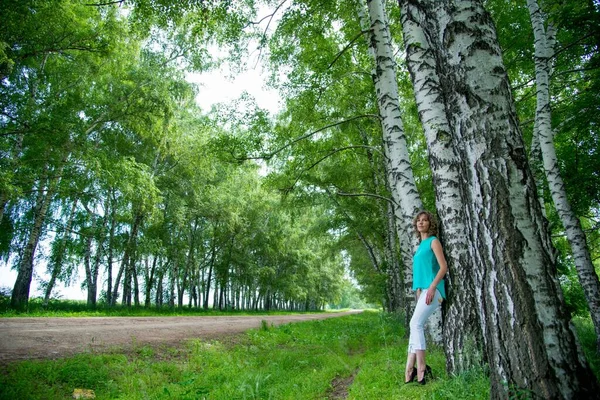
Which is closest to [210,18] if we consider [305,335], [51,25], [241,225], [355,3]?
[355,3]

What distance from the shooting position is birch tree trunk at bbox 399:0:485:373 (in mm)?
3379

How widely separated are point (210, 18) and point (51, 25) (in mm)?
5742

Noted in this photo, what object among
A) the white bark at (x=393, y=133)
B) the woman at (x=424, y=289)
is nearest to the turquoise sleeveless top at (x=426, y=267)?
the woman at (x=424, y=289)

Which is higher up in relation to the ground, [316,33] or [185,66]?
[185,66]

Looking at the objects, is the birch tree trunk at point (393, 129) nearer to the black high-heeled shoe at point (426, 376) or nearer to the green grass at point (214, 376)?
the black high-heeled shoe at point (426, 376)

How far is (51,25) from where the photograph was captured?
980cm

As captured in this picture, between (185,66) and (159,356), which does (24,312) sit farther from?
(185,66)

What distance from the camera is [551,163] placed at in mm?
6039

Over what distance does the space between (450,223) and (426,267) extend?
55cm

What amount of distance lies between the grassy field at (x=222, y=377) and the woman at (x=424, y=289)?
0.20 m

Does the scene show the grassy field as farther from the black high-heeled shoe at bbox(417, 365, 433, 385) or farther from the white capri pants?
the white capri pants

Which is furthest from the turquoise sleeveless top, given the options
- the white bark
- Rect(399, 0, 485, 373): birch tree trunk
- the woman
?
the white bark

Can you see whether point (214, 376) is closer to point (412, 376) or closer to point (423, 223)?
point (412, 376)

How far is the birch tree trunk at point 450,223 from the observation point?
3.38 m
